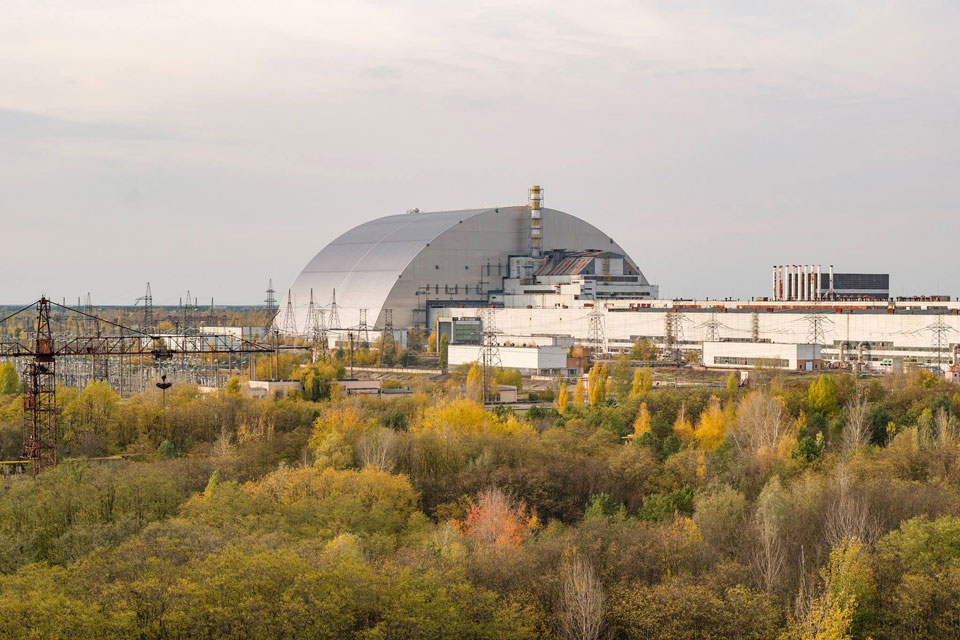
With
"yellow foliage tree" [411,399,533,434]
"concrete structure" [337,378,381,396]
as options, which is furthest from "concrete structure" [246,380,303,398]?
"yellow foliage tree" [411,399,533,434]

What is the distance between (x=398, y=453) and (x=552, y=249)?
52059mm

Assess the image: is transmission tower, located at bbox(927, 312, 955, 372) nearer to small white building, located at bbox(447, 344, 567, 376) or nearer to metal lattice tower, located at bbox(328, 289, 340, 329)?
small white building, located at bbox(447, 344, 567, 376)

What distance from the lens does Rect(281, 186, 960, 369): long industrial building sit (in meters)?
63.7

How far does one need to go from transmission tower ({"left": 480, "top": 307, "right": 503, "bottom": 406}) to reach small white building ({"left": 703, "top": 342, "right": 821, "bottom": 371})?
9.77 m

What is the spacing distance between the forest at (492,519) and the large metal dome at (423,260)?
34.8 m

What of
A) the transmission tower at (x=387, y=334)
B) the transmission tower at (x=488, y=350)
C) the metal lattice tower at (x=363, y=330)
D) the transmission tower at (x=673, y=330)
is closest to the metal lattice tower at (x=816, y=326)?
the transmission tower at (x=673, y=330)

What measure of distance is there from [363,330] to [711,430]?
40094 millimetres

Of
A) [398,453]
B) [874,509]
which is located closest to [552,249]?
[398,453]

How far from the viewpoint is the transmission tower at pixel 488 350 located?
4693cm

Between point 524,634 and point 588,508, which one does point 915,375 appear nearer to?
point 588,508

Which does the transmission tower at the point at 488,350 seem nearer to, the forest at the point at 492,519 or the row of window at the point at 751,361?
the forest at the point at 492,519

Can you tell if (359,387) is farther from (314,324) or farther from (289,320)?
(289,320)

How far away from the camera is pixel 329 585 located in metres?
17.5

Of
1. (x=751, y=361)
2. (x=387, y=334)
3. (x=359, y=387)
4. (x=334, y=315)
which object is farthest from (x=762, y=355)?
(x=334, y=315)
